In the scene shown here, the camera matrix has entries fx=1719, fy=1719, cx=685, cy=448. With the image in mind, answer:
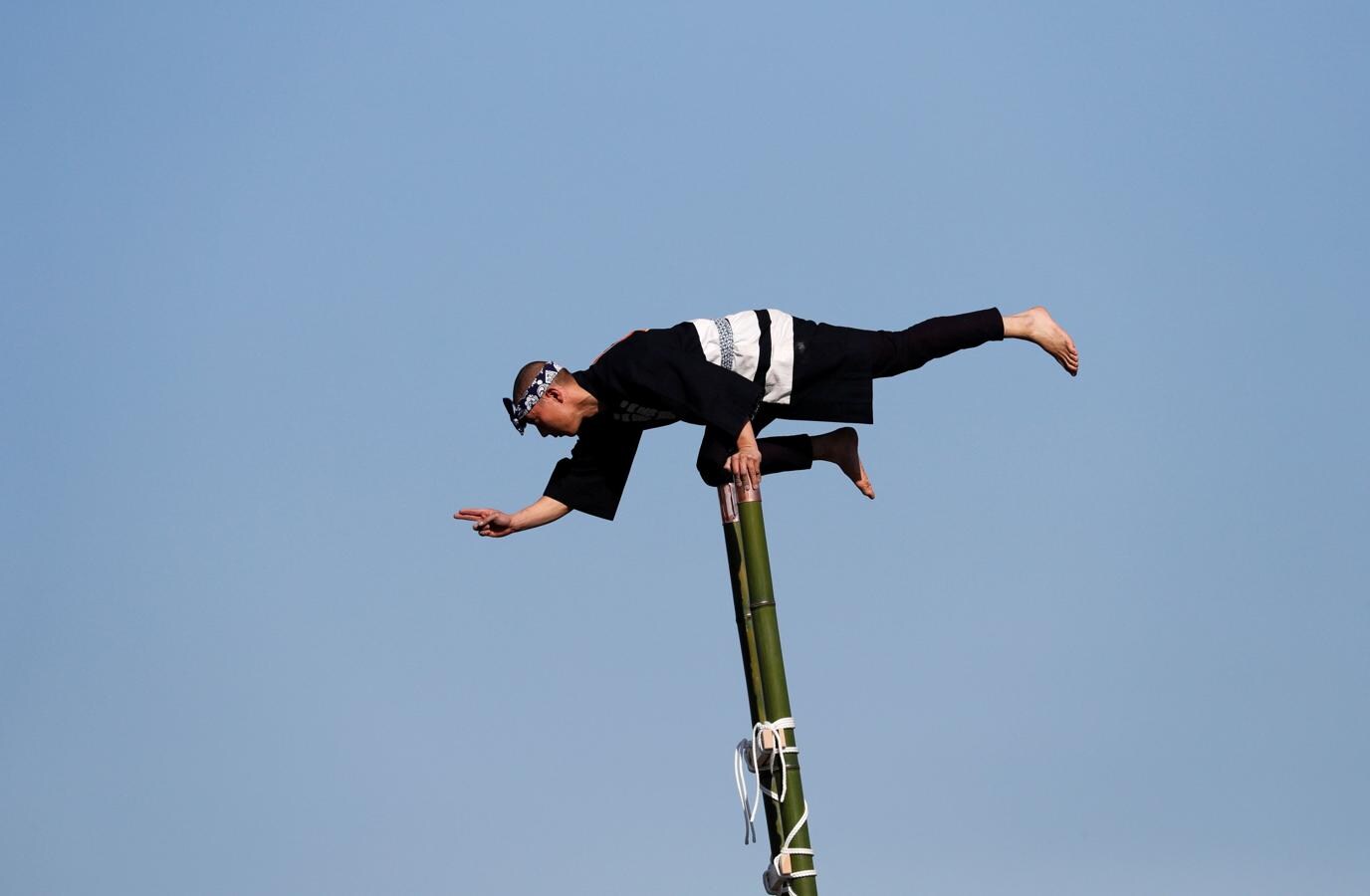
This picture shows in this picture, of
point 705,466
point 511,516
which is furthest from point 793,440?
point 511,516

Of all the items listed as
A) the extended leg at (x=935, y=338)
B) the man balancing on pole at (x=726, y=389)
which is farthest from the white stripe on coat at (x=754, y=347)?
the extended leg at (x=935, y=338)

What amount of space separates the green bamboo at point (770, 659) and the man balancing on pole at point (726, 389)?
0.27 meters

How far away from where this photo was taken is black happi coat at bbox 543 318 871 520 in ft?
25.5

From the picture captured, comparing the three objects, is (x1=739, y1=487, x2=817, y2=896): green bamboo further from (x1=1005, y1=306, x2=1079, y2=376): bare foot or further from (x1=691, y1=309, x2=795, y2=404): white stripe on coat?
(x1=1005, y1=306, x2=1079, y2=376): bare foot

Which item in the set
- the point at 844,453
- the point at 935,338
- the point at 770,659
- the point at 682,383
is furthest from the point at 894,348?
the point at 770,659

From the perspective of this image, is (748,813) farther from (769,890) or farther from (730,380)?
(730,380)

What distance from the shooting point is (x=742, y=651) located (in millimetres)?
7406

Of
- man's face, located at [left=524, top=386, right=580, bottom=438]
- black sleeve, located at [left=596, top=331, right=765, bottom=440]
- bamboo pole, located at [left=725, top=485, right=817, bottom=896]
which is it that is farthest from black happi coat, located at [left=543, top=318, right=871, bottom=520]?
bamboo pole, located at [left=725, top=485, right=817, bottom=896]

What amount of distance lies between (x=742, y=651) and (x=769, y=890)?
3.29 ft

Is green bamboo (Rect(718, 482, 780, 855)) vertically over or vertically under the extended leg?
under

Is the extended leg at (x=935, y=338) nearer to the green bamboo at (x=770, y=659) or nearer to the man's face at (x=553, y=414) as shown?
the green bamboo at (x=770, y=659)

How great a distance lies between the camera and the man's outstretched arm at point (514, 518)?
27.9ft

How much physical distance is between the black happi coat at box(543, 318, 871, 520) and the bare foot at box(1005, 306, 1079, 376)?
82cm

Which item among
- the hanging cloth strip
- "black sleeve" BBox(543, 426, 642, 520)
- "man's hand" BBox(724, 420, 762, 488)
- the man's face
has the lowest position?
the hanging cloth strip
